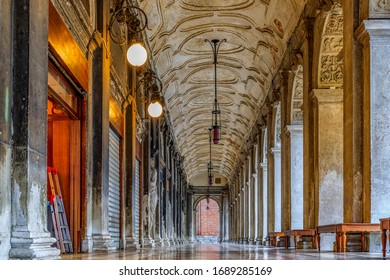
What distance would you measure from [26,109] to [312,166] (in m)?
10.2

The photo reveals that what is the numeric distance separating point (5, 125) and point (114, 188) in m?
7.88

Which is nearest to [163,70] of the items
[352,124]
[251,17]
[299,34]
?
[251,17]

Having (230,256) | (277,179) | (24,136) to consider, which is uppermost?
(24,136)

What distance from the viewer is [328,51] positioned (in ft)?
49.4

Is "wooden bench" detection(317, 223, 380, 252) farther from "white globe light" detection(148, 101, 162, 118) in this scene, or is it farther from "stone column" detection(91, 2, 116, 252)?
"white globe light" detection(148, 101, 162, 118)

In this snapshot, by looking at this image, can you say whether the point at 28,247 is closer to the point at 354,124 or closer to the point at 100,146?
the point at 100,146

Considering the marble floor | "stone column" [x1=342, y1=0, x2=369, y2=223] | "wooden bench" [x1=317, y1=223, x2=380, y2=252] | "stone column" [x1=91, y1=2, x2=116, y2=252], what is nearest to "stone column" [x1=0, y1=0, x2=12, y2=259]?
the marble floor

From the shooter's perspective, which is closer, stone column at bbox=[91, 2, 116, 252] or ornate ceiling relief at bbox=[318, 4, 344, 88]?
stone column at bbox=[91, 2, 116, 252]

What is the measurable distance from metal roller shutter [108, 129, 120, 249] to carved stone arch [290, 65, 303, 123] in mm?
6484

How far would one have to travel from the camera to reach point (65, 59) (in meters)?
8.77

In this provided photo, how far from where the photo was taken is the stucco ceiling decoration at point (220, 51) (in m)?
19.2

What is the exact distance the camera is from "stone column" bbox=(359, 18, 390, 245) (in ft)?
33.2

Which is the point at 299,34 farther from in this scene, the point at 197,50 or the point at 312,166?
the point at 197,50

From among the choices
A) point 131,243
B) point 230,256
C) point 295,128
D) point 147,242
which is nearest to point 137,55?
point 230,256
